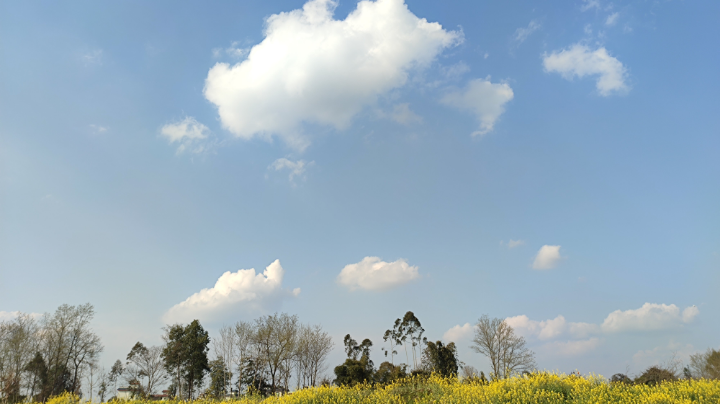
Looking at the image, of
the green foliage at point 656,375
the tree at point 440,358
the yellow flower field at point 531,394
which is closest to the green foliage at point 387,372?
the tree at point 440,358

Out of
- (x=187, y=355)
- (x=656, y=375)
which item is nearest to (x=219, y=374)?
(x=187, y=355)

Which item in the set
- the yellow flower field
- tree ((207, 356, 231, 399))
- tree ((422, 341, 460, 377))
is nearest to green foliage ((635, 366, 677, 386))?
the yellow flower field

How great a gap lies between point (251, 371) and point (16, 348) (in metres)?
20.6

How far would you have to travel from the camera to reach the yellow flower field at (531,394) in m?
9.66

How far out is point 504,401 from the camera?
9922 mm

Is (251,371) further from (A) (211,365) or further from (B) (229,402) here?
(B) (229,402)

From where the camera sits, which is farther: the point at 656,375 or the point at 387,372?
the point at 387,372

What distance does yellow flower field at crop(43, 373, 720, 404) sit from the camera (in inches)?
380

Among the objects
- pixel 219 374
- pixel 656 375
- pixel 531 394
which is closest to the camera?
pixel 531 394

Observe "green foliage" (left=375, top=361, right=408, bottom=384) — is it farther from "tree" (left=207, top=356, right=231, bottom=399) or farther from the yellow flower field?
the yellow flower field

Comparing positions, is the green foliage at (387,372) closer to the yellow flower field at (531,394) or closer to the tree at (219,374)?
the tree at (219,374)

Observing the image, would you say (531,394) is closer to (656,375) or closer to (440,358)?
(656,375)

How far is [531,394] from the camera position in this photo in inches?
397

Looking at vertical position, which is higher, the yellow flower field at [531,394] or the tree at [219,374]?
the yellow flower field at [531,394]
